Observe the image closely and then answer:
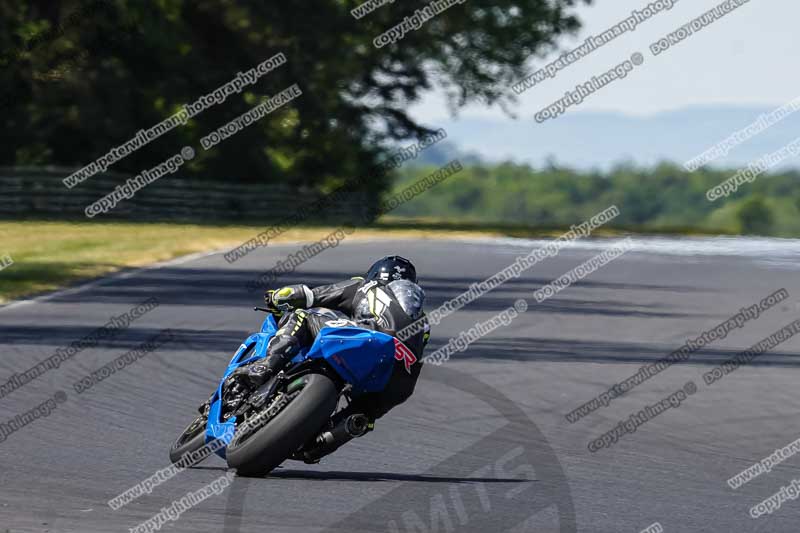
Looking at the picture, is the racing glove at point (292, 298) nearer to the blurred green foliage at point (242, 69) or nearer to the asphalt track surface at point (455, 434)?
the asphalt track surface at point (455, 434)

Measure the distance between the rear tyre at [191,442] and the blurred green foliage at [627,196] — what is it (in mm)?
128599

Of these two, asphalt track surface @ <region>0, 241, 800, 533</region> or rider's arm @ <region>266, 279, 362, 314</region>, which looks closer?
asphalt track surface @ <region>0, 241, 800, 533</region>

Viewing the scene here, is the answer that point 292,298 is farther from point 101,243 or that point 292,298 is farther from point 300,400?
point 101,243

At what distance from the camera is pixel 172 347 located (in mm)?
16219

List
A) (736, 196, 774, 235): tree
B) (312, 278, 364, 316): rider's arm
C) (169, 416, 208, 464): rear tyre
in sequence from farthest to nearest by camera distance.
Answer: (736, 196, 774, 235): tree < (312, 278, 364, 316): rider's arm < (169, 416, 208, 464): rear tyre

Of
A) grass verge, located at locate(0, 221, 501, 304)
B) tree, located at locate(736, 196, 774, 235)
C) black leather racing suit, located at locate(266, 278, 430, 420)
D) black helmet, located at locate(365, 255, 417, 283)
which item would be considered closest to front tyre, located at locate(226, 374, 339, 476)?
black leather racing suit, located at locate(266, 278, 430, 420)

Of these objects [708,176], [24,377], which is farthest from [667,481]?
[708,176]

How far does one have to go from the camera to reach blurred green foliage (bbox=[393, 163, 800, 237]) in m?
154

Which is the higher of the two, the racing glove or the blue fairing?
the racing glove

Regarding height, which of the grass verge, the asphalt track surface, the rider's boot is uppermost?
the grass verge

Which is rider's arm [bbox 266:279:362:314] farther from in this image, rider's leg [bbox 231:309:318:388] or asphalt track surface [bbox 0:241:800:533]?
asphalt track surface [bbox 0:241:800:533]

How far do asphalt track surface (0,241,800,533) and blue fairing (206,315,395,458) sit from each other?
31cm

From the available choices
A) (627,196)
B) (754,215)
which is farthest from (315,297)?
(627,196)

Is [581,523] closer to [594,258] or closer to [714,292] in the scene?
[714,292]
